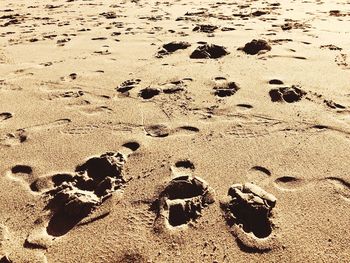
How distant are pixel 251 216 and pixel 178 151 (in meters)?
0.70

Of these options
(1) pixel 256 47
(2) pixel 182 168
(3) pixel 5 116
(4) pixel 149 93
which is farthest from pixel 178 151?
(1) pixel 256 47

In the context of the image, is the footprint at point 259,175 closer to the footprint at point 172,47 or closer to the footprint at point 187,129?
the footprint at point 187,129

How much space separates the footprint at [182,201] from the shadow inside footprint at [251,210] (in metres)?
0.13

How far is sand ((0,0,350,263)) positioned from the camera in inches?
64.6

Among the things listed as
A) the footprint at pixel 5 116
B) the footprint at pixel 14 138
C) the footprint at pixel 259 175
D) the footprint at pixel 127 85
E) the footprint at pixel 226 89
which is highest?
the footprint at pixel 259 175

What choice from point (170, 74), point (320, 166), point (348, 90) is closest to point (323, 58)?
point (348, 90)

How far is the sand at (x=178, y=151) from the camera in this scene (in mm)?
1642

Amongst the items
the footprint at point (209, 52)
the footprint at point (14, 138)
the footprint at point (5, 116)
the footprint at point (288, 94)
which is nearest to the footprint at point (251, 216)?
the footprint at point (288, 94)

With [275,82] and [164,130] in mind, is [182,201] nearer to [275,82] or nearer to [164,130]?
[164,130]

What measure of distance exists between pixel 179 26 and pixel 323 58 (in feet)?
7.97

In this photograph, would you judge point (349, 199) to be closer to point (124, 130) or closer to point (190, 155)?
point (190, 155)

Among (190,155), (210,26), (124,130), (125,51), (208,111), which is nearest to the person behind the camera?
(190,155)

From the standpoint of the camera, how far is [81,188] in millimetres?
1981

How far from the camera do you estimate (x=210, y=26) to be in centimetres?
509
